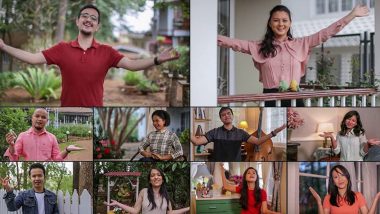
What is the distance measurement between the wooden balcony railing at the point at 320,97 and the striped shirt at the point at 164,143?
1.81 ft

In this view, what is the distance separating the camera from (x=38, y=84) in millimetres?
12297

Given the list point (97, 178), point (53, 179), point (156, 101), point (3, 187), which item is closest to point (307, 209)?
point (97, 178)

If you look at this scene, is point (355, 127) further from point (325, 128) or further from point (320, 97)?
point (320, 97)

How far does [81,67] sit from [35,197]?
1.30 metres

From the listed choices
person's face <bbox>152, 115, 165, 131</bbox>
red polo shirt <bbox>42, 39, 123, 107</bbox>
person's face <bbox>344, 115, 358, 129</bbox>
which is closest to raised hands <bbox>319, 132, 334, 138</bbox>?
person's face <bbox>344, 115, 358, 129</bbox>

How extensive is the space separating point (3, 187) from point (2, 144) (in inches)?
15.9

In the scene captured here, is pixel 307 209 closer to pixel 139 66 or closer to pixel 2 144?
pixel 139 66

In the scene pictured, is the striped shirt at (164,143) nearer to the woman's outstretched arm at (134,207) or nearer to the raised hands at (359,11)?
the woman's outstretched arm at (134,207)

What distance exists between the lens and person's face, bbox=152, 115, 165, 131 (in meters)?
5.70

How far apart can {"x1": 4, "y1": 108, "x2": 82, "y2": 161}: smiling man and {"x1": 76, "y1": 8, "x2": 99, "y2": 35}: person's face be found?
88 centimetres

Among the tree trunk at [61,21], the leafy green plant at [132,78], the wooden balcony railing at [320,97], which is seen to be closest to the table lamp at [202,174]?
the wooden balcony railing at [320,97]

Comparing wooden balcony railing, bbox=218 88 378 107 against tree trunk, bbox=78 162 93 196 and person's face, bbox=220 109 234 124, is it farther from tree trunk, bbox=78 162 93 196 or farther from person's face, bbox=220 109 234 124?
tree trunk, bbox=78 162 93 196

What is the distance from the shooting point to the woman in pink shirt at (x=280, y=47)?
5773 mm

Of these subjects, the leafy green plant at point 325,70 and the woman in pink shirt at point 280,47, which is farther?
the leafy green plant at point 325,70
